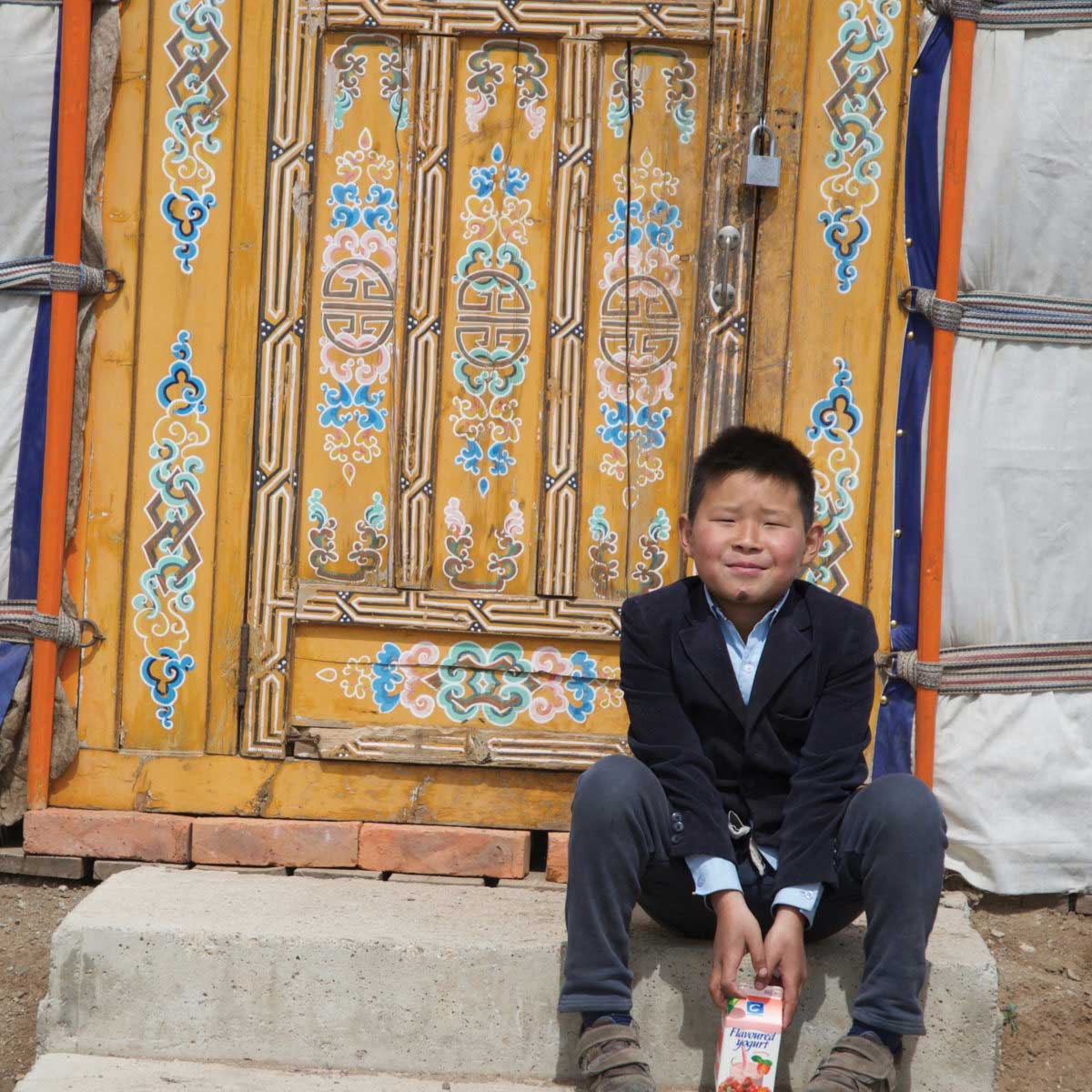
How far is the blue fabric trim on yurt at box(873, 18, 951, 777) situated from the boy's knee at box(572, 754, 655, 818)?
1.19 m

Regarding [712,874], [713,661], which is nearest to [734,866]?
[712,874]

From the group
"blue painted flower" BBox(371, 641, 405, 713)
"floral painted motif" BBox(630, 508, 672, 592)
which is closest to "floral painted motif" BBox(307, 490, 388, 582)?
"blue painted flower" BBox(371, 641, 405, 713)

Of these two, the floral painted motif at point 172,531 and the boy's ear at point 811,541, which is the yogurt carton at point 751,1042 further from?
the floral painted motif at point 172,531

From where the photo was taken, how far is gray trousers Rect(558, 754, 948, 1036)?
2.46m

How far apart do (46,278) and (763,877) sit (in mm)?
2366

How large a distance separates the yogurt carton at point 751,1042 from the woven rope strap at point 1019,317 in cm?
190

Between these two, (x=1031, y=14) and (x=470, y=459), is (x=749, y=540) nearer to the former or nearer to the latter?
(x=470, y=459)

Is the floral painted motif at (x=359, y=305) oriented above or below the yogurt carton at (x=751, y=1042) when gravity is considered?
above

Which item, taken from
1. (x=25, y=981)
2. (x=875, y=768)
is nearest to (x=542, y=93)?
(x=875, y=768)

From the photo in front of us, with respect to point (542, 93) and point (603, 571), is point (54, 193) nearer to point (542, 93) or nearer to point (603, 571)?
point (542, 93)

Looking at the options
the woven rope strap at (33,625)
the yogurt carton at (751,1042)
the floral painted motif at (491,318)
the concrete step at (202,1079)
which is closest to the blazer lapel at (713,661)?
the yogurt carton at (751,1042)

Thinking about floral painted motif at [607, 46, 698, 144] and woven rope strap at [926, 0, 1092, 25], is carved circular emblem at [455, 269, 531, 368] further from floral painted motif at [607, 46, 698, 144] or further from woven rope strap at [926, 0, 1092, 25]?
woven rope strap at [926, 0, 1092, 25]

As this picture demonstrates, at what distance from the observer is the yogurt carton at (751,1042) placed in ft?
7.89

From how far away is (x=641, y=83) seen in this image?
356 cm
